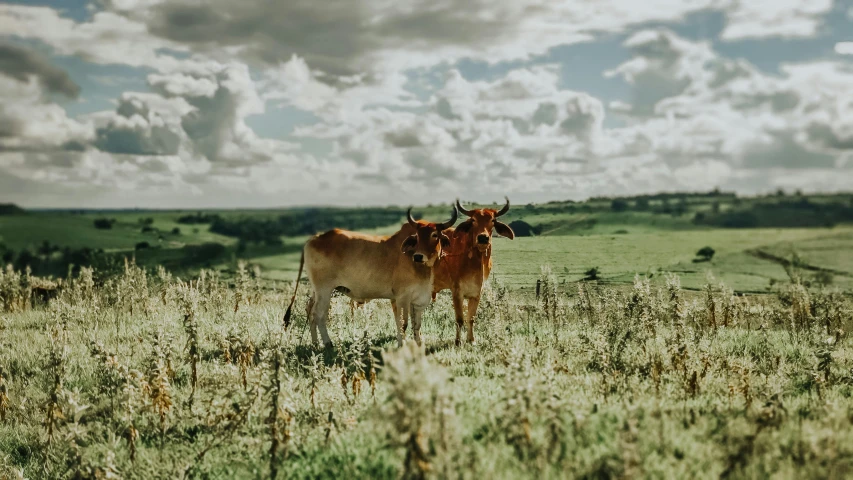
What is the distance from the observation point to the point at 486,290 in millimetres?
13336

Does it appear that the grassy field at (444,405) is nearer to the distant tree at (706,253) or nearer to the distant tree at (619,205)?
the distant tree at (619,205)

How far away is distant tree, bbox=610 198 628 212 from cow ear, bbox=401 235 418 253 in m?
19.1

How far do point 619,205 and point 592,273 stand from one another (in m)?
12.3

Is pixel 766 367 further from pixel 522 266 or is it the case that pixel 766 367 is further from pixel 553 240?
pixel 553 240

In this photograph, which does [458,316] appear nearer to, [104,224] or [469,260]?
[469,260]

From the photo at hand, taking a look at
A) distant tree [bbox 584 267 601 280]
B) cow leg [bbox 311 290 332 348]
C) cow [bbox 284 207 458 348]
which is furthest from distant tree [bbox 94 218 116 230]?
cow leg [bbox 311 290 332 348]

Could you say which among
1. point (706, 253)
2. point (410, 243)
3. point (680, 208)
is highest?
point (680, 208)

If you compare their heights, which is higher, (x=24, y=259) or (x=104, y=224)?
(x=104, y=224)

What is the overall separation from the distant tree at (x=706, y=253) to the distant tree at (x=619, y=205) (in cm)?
427

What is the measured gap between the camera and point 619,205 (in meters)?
29.5

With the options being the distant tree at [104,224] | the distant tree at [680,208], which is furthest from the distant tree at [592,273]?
the distant tree at [104,224]

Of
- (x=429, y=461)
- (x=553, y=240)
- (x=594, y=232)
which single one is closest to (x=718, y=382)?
(x=429, y=461)

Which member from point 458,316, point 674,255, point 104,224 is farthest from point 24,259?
point 458,316

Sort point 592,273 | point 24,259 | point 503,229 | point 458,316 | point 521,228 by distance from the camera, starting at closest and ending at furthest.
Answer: point 458,316, point 503,229, point 521,228, point 592,273, point 24,259
